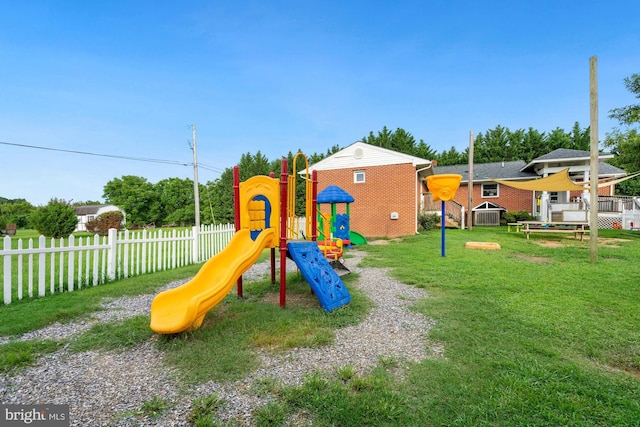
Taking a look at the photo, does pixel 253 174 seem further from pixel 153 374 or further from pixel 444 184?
pixel 153 374

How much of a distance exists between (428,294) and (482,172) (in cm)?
2304

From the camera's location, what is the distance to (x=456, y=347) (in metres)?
3.08

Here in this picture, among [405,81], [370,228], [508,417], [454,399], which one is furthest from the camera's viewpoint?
[370,228]

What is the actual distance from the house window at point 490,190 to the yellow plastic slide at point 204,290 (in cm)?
2243

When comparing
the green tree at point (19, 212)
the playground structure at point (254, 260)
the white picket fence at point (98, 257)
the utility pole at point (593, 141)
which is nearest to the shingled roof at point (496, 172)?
the utility pole at point (593, 141)

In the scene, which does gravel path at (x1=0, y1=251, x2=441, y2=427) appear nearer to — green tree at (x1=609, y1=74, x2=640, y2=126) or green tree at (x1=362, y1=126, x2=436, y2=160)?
green tree at (x1=609, y1=74, x2=640, y2=126)

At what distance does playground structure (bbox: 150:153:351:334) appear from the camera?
11.9 ft

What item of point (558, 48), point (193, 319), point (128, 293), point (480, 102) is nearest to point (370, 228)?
point (480, 102)

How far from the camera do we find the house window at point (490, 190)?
22359 millimetres

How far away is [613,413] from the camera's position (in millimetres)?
2016

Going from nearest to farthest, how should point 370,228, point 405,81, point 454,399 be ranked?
point 454,399 < point 405,81 < point 370,228

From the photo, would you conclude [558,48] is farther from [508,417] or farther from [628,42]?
[508,417]

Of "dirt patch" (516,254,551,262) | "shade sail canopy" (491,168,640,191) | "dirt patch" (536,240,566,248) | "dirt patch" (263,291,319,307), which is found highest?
"shade sail canopy" (491,168,640,191)

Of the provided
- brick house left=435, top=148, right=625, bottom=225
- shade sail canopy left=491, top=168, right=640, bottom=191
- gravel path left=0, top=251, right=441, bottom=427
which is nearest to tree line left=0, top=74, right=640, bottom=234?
brick house left=435, top=148, right=625, bottom=225
